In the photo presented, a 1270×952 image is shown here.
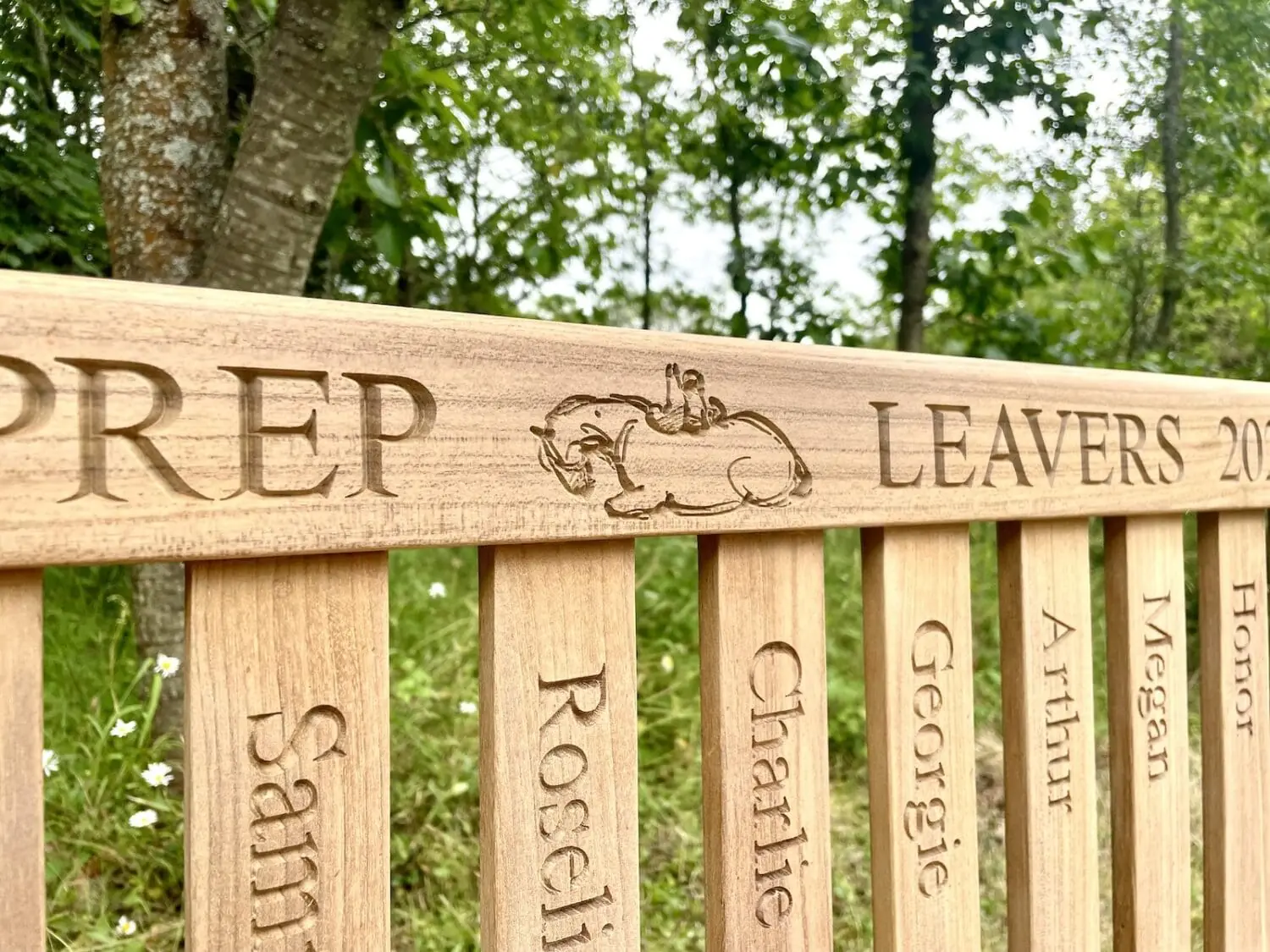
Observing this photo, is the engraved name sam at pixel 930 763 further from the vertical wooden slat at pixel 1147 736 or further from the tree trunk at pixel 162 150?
the tree trunk at pixel 162 150

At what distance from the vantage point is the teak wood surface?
48cm

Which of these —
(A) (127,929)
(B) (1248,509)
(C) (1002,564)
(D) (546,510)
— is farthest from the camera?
(A) (127,929)

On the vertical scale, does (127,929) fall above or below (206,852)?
below

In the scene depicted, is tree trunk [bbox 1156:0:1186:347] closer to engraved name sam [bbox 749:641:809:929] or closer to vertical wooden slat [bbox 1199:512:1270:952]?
vertical wooden slat [bbox 1199:512:1270:952]

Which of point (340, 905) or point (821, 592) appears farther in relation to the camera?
point (821, 592)

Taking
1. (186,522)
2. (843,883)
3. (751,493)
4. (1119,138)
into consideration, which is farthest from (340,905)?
(1119,138)

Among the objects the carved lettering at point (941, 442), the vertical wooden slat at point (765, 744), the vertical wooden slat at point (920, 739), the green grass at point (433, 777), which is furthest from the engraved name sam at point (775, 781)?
the green grass at point (433, 777)

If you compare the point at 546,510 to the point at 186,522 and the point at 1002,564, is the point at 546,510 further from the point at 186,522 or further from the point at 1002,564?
the point at 1002,564

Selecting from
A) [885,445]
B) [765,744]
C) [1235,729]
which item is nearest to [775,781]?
[765,744]

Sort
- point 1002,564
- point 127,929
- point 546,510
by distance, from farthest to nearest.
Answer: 1. point 127,929
2. point 1002,564
3. point 546,510

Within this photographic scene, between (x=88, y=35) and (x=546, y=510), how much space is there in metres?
1.66

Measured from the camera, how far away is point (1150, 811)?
3.28ft

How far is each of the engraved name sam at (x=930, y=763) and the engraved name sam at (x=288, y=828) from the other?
52cm

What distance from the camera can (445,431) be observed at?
1.91ft
